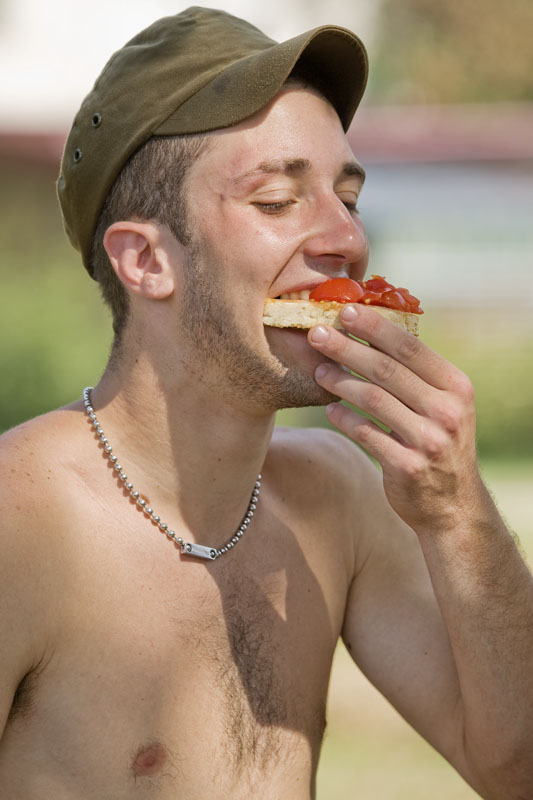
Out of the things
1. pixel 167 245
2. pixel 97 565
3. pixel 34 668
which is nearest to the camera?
pixel 34 668

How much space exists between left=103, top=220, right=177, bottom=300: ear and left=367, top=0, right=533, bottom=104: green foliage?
37184 millimetres

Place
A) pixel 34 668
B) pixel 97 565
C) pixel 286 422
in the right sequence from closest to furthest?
pixel 34 668 < pixel 97 565 < pixel 286 422

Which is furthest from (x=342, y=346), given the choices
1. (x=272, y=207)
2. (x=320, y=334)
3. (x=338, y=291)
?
(x=272, y=207)

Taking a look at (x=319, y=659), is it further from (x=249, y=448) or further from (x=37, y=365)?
(x=37, y=365)

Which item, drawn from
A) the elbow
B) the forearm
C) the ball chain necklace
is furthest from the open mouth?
the elbow

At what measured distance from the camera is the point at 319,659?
3.48m

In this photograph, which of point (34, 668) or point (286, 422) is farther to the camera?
point (286, 422)

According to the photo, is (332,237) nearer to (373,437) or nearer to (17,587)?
(373,437)

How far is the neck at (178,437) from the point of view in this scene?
10.8 feet

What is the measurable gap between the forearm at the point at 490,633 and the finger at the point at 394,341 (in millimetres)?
421

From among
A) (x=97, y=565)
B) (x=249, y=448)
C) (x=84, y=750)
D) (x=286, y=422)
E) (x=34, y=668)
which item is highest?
(x=286, y=422)

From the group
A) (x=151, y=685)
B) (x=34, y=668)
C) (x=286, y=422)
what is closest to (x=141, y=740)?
(x=151, y=685)

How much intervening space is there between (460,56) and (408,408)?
40271 millimetres

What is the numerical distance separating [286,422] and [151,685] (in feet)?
40.5
